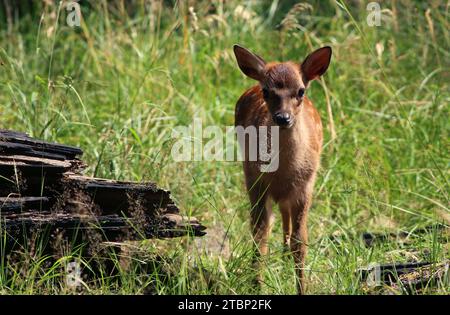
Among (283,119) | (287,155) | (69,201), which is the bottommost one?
(69,201)

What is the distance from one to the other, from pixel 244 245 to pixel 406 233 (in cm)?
146

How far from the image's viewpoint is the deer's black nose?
541cm

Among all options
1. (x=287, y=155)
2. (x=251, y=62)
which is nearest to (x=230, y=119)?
(x=251, y=62)

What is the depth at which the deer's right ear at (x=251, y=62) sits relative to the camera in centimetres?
583

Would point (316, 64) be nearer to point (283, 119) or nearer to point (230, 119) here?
point (283, 119)

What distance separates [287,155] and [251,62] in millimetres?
660

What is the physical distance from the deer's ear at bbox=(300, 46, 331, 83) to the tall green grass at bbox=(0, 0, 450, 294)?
1.35 feet

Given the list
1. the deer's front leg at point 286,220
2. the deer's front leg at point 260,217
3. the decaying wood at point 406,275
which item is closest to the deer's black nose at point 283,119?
the deer's front leg at point 260,217

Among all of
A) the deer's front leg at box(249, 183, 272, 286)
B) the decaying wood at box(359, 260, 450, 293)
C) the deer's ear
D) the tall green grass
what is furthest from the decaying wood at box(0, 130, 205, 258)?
the deer's ear

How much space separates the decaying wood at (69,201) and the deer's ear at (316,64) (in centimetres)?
133

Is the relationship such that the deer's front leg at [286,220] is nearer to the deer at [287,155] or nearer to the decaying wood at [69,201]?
the deer at [287,155]

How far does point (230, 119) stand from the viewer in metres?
7.68

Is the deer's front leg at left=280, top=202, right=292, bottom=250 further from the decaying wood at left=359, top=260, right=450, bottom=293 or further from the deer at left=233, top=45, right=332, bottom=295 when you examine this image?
the decaying wood at left=359, top=260, right=450, bottom=293
